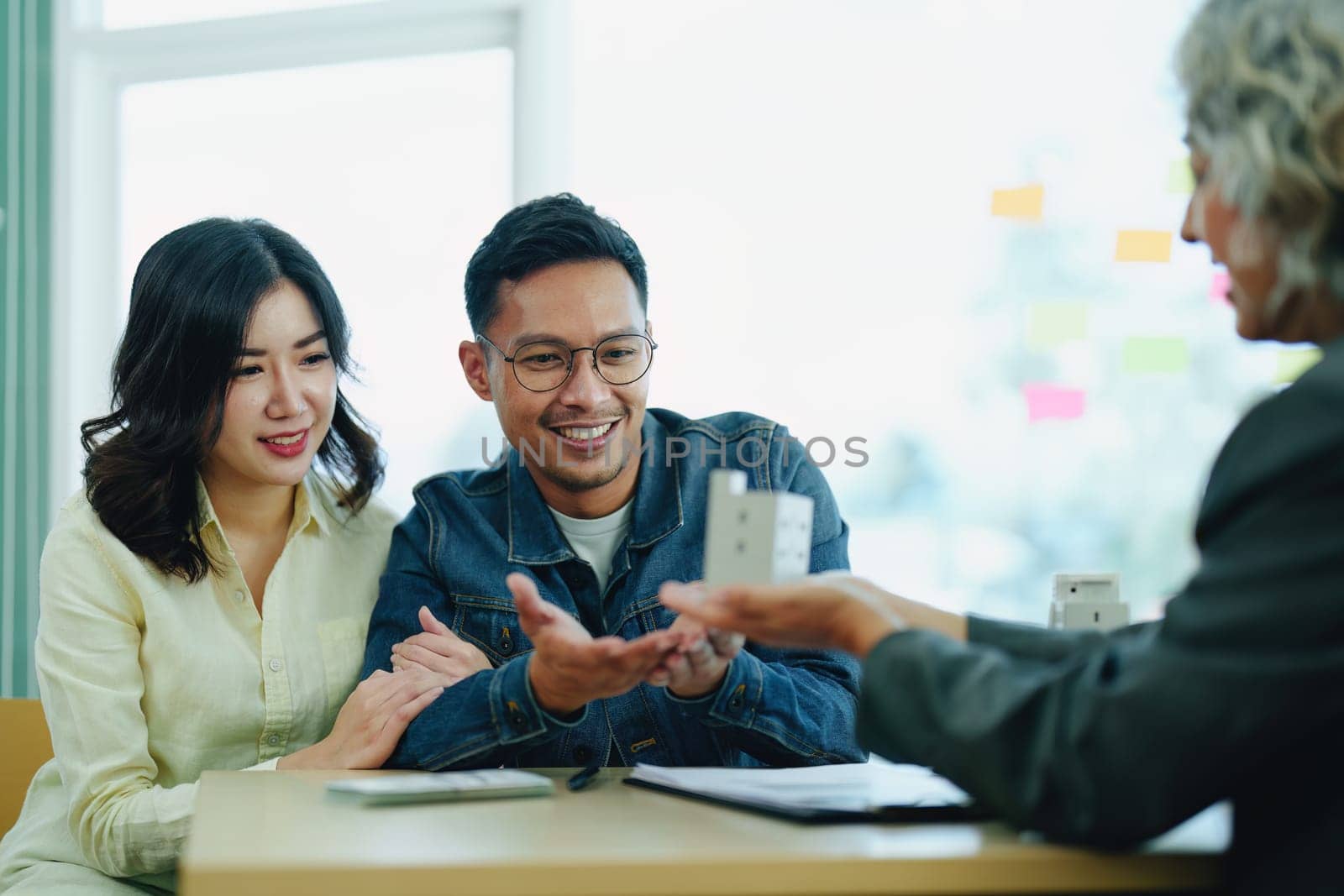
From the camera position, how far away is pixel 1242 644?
919mm

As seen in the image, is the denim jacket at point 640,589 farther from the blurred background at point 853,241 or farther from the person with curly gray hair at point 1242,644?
the blurred background at point 853,241

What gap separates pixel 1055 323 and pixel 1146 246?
266mm

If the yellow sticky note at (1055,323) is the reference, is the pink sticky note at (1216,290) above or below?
above

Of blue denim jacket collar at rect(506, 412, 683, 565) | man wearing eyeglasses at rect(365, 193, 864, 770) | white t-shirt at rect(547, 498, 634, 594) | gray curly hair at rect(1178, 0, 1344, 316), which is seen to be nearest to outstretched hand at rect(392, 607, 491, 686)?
man wearing eyeglasses at rect(365, 193, 864, 770)

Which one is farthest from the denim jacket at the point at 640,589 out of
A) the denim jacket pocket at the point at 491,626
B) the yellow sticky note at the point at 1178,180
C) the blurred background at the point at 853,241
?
the yellow sticky note at the point at 1178,180

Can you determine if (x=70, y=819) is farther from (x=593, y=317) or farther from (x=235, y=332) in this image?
(x=593, y=317)

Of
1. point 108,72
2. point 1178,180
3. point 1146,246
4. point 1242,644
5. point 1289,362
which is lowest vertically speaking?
point 1242,644

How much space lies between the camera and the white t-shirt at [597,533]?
2107 mm

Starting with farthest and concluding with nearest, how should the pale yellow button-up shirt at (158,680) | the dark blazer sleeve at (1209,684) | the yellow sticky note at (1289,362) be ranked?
the yellow sticky note at (1289,362)
the pale yellow button-up shirt at (158,680)
the dark blazer sleeve at (1209,684)

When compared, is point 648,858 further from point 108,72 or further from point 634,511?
point 108,72

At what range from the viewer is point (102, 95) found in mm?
3357

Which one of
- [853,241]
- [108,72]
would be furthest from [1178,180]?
[108,72]

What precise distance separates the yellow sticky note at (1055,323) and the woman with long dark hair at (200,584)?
157 centimetres

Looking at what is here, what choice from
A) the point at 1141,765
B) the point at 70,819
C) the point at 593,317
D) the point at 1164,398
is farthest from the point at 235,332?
the point at 1164,398
